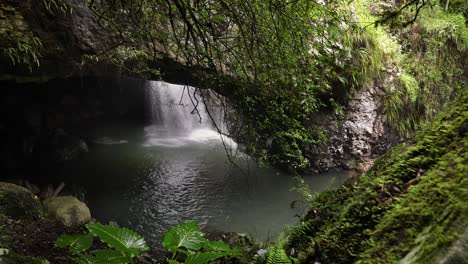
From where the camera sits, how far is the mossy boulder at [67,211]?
5251 mm

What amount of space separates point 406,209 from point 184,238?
3.58ft

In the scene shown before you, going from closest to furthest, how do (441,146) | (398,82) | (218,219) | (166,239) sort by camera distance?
(441,146)
(166,239)
(218,219)
(398,82)

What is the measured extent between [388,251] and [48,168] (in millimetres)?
9711

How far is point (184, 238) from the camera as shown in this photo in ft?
5.67

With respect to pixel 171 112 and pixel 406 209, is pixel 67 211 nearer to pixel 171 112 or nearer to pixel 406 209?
pixel 406 209

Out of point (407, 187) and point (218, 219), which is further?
point (218, 219)

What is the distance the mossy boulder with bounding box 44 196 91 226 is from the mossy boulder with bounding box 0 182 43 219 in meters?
1.01

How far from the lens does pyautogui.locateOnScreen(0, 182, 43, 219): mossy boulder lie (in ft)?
12.4

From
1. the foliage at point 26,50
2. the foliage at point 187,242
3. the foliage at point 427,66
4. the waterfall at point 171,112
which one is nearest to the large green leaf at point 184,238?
the foliage at point 187,242

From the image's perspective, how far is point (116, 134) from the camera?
39.5 feet

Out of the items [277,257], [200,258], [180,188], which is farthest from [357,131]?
[200,258]

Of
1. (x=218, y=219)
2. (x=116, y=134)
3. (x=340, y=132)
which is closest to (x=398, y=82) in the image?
(x=340, y=132)

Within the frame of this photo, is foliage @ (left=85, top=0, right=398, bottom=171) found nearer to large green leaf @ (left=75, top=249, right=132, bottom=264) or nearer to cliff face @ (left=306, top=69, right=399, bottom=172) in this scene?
large green leaf @ (left=75, top=249, right=132, bottom=264)

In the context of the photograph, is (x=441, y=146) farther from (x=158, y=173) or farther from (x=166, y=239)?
(x=158, y=173)
